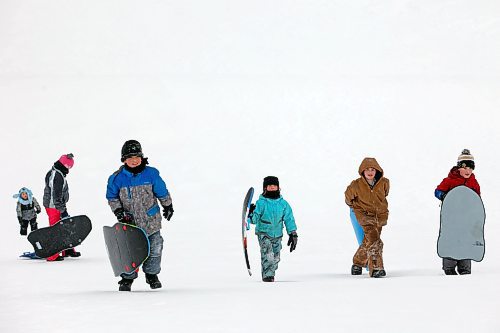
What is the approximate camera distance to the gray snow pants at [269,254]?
10547mm

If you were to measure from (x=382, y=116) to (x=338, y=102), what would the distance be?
11.8ft

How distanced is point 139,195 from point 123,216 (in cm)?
29

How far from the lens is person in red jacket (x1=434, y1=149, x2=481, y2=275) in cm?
1049

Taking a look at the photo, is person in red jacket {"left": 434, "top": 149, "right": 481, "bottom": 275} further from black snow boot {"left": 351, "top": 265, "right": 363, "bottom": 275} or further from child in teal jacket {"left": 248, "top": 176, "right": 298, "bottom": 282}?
child in teal jacket {"left": 248, "top": 176, "right": 298, "bottom": 282}

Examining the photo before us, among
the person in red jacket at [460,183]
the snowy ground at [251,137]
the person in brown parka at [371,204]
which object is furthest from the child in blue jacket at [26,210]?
the person in red jacket at [460,183]

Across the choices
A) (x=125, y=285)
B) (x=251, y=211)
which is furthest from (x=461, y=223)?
(x=125, y=285)

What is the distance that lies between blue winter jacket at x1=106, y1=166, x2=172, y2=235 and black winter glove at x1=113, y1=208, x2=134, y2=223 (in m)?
0.04

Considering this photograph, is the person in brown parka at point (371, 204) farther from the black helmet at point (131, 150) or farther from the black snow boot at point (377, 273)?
the black helmet at point (131, 150)

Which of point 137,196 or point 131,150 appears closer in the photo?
point 131,150

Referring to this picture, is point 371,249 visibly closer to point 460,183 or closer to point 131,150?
point 460,183

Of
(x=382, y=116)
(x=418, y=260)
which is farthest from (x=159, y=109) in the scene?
(x=418, y=260)

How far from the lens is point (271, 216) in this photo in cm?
1057

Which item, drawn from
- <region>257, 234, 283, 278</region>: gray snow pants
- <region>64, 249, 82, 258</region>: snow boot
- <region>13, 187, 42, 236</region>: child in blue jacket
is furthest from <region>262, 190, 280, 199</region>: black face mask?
<region>13, 187, 42, 236</region>: child in blue jacket

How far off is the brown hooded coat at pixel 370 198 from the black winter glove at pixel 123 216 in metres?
3.11
